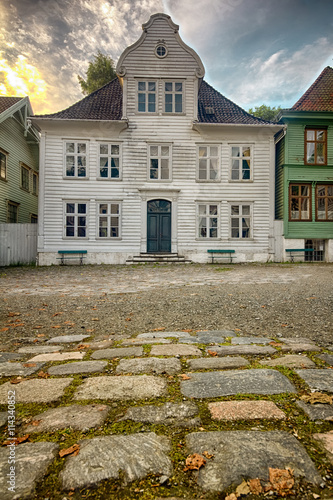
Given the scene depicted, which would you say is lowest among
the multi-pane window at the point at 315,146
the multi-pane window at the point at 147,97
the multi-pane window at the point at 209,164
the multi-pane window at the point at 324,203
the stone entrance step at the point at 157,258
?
the stone entrance step at the point at 157,258

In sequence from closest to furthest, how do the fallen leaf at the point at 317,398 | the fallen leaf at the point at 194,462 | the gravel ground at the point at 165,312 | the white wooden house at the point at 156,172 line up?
the fallen leaf at the point at 194,462 → the fallen leaf at the point at 317,398 → the gravel ground at the point at 165,312 → the white wooden house at the point at 156,172

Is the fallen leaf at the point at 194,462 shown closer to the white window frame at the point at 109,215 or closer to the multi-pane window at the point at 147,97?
the white window frame at the point at 109,215

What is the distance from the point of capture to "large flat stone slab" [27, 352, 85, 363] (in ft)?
8.73

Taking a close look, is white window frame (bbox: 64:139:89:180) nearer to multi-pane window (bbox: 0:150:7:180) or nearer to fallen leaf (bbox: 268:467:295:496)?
multi-pane window (bbox: 0:150:7:180)

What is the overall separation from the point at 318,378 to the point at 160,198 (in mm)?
14785

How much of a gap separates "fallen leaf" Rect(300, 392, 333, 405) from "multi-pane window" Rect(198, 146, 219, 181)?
15.5m

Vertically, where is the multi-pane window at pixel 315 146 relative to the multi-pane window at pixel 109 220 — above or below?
above

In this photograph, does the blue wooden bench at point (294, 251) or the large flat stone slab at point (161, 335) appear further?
the blue wooden bench at point (294, 251)

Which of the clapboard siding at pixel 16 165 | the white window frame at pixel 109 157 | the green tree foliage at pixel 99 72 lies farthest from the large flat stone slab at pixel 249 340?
the green tree foliage at pixel 99 72

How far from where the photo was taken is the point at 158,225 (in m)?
16.5

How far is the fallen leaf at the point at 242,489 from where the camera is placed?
1.10 m

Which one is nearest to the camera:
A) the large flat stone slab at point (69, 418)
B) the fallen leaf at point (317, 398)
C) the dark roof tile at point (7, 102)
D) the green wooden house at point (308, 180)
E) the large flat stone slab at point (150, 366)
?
the large flat stone slab at point (69, 418)

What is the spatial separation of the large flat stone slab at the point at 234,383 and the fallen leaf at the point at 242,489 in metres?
0.73

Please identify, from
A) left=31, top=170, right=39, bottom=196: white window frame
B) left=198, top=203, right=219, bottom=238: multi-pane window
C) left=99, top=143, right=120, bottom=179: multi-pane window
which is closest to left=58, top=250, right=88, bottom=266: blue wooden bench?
left=99, top=143, right=120, bottom=179: multi-pane window
